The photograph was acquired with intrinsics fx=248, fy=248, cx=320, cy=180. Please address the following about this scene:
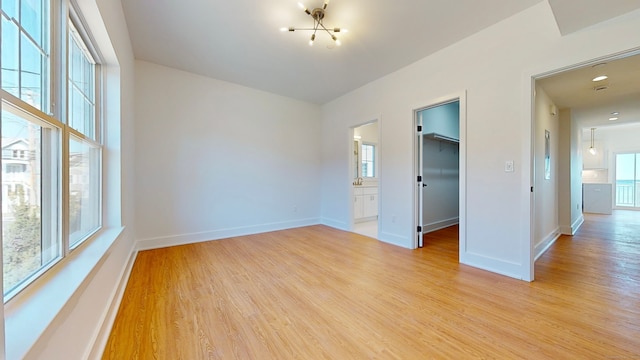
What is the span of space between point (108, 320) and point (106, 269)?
35 centimetres

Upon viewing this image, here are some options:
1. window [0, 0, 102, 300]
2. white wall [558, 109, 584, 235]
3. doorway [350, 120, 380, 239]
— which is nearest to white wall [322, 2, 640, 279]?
doorway [350, 120, 380, 239]

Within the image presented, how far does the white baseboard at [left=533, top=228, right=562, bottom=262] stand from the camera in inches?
130

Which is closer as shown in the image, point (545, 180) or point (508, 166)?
point (508, 166)

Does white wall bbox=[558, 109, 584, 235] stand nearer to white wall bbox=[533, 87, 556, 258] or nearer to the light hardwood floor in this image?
white wall bbox=[533, 87, 556, 258]

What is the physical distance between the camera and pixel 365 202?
5996 millimetres

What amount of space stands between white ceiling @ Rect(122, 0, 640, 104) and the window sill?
8.02 feet

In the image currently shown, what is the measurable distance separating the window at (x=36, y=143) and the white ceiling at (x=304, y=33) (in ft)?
4.11

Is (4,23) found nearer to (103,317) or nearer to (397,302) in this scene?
(103,317)

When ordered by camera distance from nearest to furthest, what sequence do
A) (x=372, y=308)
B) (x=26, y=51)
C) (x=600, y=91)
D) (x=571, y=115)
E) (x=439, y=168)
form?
(x=26, y=51), (x=372, y=308), (x=600, y=91), (x=571, y=115), (x=439, y=168)

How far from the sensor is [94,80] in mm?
2250

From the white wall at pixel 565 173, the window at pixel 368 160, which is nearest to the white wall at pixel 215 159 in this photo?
the window at pixel 368 160

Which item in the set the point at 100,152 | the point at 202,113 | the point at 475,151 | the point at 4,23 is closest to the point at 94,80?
the point at 100,152

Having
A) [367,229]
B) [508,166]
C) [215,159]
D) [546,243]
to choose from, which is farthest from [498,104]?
[215,159]

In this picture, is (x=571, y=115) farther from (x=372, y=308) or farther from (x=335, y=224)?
(x=372, y=308)
